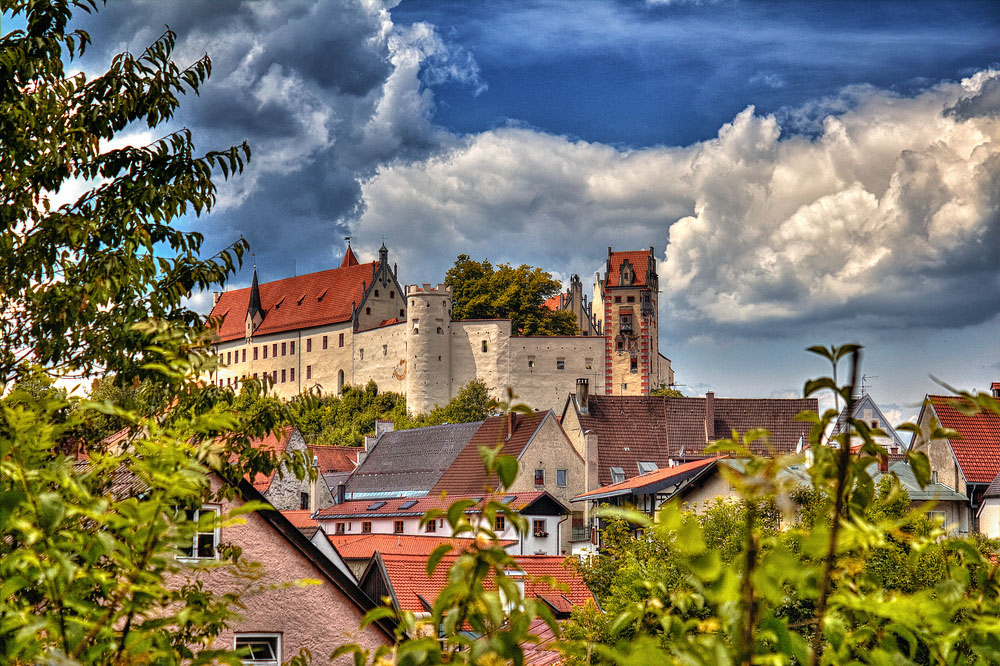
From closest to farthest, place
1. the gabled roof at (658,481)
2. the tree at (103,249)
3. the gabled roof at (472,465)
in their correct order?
1. the tree at (103,249)
2. the gabled roof at (658,481)
3. the gabled roof at (472,465)

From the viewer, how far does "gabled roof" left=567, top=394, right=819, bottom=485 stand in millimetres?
56056

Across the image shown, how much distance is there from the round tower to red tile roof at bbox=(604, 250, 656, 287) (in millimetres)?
31941

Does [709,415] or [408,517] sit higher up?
[709,415]

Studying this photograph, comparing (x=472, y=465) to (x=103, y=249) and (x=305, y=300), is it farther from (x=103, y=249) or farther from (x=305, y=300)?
(x=305, y=300)

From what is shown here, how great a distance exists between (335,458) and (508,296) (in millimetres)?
25651

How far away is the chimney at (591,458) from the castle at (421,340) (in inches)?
1057

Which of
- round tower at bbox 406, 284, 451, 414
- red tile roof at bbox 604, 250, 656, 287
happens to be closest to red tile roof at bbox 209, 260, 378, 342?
round tower at bbox 406, 284, 451, 414

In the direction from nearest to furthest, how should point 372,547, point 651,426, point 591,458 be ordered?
point 372,547 < point 591,458 < point 651,426

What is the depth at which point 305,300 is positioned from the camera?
10700 centimetres

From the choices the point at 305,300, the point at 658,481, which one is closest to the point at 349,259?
the point at 305,300

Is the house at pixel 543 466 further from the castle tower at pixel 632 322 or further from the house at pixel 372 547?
the castle tower at pixel 632 322

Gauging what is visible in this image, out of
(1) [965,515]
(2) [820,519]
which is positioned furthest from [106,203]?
(1) [965,515]

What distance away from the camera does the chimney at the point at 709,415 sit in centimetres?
6003

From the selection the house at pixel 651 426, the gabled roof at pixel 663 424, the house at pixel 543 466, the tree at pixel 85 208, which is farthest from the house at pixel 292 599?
the gabled roof at pixel 663 424
